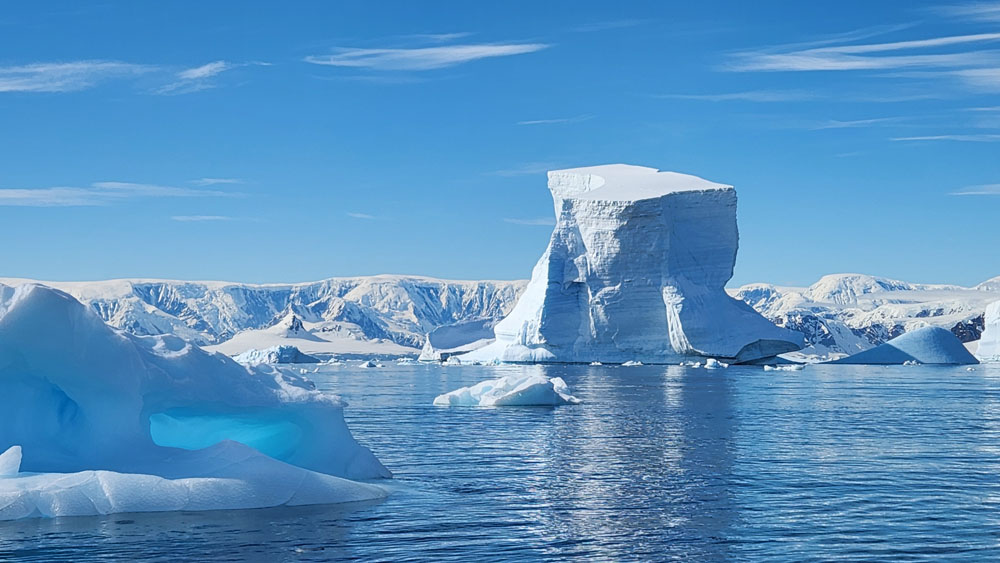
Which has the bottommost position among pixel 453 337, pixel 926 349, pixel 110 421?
pixel 110 421

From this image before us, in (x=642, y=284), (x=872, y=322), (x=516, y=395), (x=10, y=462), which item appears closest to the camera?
(x=10, y=462)

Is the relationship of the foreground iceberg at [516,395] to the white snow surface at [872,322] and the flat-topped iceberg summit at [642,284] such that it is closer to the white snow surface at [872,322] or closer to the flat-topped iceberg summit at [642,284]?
the flat-topped iceberg summit at [642,284]

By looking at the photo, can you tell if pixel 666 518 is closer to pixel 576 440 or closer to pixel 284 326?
pixel 576 440

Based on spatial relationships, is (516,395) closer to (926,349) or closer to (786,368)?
(786,368)

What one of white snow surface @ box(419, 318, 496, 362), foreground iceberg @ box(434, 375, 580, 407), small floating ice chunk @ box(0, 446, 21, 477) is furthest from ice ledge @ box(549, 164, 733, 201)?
small floating ice chunk @ box(0, 446, 21, 477)

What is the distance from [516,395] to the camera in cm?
2650

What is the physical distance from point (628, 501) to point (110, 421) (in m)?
5.31

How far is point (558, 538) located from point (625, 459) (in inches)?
229

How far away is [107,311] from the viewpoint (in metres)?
185

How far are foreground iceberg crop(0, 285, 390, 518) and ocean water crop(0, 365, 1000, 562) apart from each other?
10.0 inches

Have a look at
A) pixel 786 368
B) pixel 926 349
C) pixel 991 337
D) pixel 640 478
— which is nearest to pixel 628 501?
pixel 640 478

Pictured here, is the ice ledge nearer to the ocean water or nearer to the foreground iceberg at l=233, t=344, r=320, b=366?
the foreground iceberg at l=233, t=344, r=320, b=366

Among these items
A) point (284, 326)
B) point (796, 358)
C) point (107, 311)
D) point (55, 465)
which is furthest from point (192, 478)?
point (107, 311)

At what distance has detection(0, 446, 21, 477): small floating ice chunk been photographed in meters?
10.0
